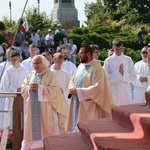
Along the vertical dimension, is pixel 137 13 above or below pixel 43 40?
above

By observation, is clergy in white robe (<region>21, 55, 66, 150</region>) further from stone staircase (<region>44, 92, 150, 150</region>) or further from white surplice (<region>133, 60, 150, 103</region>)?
white surplice (<region>133, 60, 150, 103</region>)

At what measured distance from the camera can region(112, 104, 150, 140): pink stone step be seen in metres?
5.37

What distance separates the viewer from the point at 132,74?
454 inches

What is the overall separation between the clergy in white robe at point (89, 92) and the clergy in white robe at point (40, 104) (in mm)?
568

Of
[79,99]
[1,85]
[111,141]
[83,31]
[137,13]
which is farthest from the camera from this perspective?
[137,13]

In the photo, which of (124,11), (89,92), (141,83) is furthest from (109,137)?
(124,11)

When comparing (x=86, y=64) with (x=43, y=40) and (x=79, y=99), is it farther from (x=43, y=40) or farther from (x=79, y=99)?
(x=43, y=40)

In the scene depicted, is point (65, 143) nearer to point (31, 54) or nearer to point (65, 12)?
point (31, 54)

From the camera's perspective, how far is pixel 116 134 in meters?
5.57

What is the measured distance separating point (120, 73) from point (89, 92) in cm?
313

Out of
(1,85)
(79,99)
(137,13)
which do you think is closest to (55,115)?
(79,99)

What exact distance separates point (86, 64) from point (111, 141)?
3.83m

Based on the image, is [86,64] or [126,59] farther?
[126,59]

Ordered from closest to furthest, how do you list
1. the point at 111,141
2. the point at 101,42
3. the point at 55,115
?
the point at 111,141, the point at 55,115, the point at 101,42
